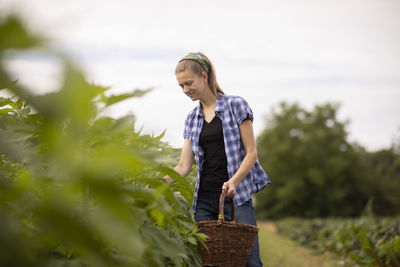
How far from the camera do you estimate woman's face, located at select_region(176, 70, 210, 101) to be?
322 cm

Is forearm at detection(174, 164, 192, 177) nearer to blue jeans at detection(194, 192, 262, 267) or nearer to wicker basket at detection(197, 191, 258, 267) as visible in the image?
blue jeans at detection(194, 192, 262, 267)

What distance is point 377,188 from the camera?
44125 mm

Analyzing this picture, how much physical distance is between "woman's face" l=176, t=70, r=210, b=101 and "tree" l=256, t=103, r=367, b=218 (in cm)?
4108

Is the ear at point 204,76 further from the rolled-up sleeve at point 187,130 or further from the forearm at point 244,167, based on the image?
the forearm at point 244,167

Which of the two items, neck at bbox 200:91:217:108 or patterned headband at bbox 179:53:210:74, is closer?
patterned headband at bbox 179:53:210:74

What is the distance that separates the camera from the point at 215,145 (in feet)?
10.9

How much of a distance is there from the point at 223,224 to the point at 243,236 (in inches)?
7.1

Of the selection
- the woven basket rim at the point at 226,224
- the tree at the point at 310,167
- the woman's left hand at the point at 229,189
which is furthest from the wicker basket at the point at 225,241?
the tree at the point at 310,167

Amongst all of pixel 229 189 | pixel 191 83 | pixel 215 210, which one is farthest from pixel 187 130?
pixel 229 189

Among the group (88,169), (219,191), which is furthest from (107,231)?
(219,191)

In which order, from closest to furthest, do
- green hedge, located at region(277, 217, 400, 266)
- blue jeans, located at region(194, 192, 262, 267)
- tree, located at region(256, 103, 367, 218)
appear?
blue jeans, located at region(194, 192, 262, 267), green hedge, located at region(277, 217, 400, 266), tree, located at region(256, 103, 367, 218)

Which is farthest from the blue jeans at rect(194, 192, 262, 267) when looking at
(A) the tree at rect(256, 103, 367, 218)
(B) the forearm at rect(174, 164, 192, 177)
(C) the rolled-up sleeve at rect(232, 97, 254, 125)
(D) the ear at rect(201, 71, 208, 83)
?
(A) the tree at rect(256, 103, 367, 218)

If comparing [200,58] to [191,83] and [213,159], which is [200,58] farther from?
[213,159]

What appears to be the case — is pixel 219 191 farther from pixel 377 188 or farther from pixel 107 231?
pixel 377 188
